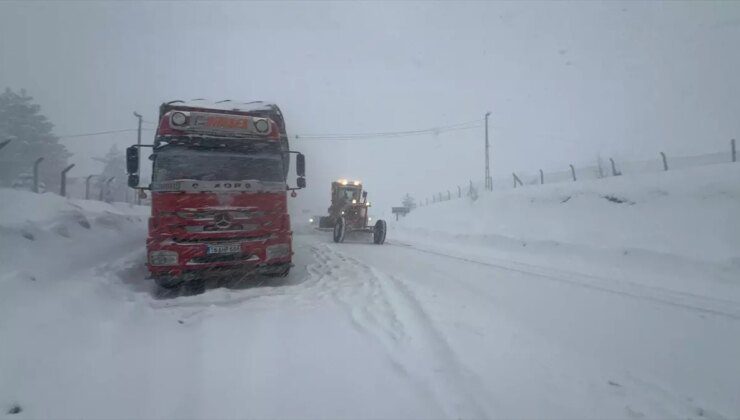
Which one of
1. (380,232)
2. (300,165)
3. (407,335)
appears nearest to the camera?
(407,335)

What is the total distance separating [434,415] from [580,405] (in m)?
1.17

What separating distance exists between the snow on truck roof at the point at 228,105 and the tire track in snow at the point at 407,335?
167 inches

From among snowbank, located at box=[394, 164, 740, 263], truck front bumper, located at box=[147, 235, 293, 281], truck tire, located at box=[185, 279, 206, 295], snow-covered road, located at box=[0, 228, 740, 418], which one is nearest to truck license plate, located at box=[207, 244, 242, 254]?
truck front bumper, located at box=[147, 235, 293, 281]

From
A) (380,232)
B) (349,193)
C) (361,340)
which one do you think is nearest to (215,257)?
(361,340)

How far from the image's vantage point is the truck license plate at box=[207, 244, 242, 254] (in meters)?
5.98

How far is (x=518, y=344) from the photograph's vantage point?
3793mm

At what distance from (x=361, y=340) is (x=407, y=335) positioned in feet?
1.70

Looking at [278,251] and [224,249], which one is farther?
[278,251]

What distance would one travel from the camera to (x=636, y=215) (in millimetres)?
13398

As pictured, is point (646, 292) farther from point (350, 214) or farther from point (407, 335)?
point (350, 214)

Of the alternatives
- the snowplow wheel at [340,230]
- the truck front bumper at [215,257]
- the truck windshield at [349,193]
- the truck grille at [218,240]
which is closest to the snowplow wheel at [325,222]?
the truck windshield at [349,193]

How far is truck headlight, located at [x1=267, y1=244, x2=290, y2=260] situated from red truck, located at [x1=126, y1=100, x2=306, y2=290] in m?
0.02

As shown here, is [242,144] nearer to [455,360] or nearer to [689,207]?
[455,360]

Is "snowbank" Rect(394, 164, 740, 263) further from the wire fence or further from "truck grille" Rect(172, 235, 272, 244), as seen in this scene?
"truck grille" Rect(172, 235, 272, 244)
